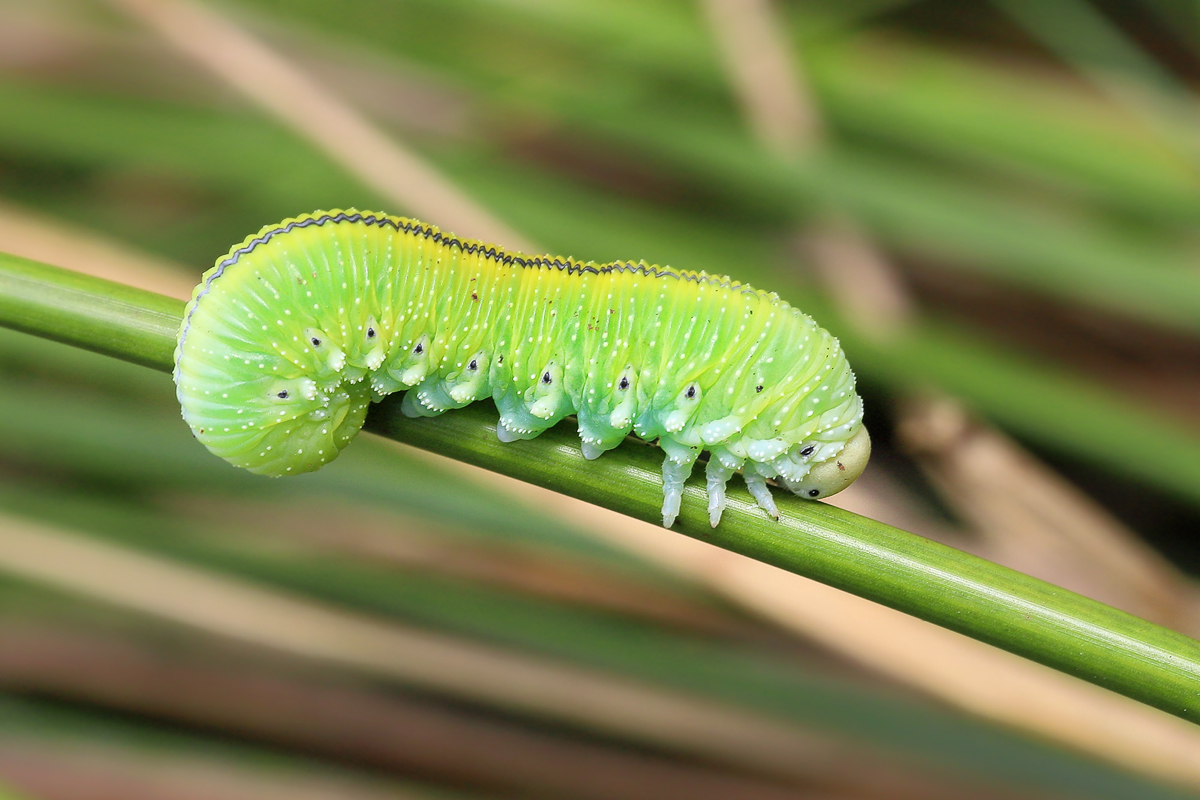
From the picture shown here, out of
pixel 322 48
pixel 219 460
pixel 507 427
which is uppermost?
pixel 322 48

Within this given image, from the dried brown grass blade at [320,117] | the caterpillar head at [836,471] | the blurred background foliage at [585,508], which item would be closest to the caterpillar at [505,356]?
the caterpillar head at [836,471]

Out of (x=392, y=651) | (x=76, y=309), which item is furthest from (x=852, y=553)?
(x=392, y=651)

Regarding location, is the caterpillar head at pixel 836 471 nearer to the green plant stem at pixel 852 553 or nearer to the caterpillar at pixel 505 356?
the caterpillar at pixel 505 356

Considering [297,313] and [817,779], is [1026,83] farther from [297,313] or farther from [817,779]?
[297,313]

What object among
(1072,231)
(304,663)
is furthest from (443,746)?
(1072,231)

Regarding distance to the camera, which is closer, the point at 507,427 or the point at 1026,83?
the point at 507,427

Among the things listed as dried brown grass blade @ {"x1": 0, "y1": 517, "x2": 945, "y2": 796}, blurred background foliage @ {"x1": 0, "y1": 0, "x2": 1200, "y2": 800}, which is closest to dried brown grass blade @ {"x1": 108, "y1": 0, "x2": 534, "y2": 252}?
blurred background foliage @ {"x1": 0, "y1": 0, "x2": 1200, "y2": 800}
